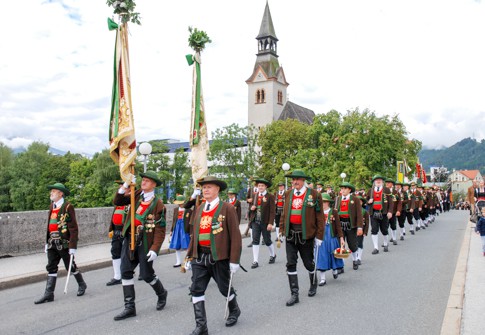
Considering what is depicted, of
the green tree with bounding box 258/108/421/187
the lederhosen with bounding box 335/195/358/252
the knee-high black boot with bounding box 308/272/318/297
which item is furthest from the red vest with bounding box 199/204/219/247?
the green tree with bounding box 258/108/421/187

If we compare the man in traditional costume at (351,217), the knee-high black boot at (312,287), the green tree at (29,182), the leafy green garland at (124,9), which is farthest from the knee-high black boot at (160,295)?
the green tree at (29,182)

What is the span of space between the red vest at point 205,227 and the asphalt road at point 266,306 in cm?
110

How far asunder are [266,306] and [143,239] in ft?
6.91

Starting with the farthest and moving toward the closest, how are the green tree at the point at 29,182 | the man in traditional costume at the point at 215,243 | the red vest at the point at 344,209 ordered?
the green tree at the point at 29,182, the red vest at the point at 344,209, the man in traditional costume at the point at 215,243

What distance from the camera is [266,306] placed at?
7.18 m

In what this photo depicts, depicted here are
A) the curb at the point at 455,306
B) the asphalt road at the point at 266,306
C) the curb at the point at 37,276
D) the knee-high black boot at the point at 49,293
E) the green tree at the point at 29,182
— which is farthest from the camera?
the green tree at the point at 29,182

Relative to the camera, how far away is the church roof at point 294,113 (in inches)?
3246

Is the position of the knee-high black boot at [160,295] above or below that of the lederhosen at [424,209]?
below

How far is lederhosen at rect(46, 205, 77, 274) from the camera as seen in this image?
7680 millimetres

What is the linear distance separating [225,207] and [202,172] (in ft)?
12.4

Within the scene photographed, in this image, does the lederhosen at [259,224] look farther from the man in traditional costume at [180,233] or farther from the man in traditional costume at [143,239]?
the man in traditional costume at [143,239]

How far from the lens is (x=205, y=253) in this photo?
6.05 metres

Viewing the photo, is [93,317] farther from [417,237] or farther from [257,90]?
[257,90]

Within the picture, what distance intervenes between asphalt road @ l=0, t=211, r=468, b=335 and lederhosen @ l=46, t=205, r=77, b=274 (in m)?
0.63
